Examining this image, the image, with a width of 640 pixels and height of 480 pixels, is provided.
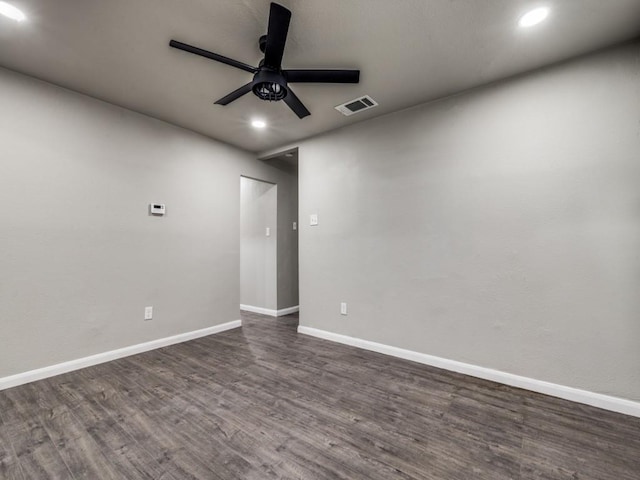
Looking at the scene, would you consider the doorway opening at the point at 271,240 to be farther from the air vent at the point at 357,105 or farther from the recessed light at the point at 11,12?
the recessed light at the point at 11,12

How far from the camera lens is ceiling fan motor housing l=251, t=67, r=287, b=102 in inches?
73.0

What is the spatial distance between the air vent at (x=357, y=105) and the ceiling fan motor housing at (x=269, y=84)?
3.26 feet

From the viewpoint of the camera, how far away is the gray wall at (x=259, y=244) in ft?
15.3

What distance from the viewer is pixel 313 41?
197 centimetres

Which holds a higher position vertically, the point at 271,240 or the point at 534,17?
the point at 534,17

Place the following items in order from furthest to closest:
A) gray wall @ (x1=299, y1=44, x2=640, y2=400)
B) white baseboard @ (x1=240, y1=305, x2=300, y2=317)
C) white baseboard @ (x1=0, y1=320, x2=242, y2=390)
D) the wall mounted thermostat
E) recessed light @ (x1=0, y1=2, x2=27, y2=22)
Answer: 1. white baseboard @ (x1=240, y1=305, x2=300, y2=317)
2. the wall mounted thermostat
3. white baseboard @ (x1=0, y1=320, x2=242, y2=390)
4. gray wall @ (x1=299, y1=44, x2=640, y2=400)
5. recessed light @ (x1=0, y1=2, x2=27, y2=22)

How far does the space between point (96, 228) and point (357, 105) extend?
2868 mm

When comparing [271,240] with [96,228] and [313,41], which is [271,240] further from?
[313,41]

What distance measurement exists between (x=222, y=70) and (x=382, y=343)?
9.79ft

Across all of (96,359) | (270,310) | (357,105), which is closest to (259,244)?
(270,310)

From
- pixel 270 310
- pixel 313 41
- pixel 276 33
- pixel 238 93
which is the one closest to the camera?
pixel 276 33

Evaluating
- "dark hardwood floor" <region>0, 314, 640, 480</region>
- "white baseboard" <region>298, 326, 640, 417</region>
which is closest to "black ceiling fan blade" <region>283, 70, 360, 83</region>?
"dark hardwood floor" <region>0, 314, 640, 480</region>

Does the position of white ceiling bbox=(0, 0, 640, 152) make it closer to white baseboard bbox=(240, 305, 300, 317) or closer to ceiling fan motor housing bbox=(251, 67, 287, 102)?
ceiling fan motor housing bbox=(251, 67, 287, 102)

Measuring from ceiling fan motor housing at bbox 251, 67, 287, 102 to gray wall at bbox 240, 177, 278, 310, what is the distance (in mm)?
2671
